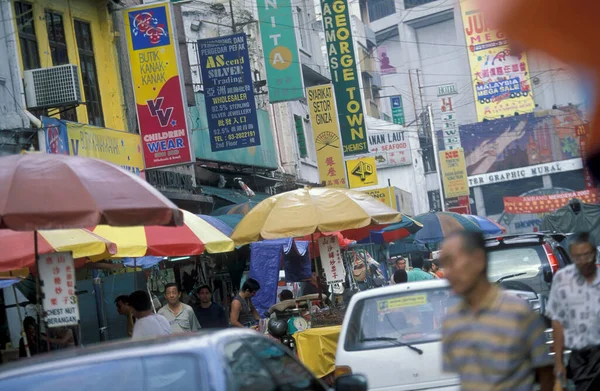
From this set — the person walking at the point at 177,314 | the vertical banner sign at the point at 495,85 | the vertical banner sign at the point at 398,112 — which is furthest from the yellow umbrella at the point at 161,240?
the vertical banner sign at the point at 495,85

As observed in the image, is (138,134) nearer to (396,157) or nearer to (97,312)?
(97,312)

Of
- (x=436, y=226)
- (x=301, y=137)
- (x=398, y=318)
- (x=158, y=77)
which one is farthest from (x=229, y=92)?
(x=301, y=137)

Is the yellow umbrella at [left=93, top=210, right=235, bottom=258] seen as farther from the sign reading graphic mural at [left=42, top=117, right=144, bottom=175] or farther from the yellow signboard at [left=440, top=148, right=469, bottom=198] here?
the yellow signboard at [left=440, top=148, right=469, bottom=198]

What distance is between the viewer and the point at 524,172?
73.5m

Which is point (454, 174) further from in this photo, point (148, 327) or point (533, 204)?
point (148, 327)

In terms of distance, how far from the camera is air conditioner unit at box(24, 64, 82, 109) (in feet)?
50.8

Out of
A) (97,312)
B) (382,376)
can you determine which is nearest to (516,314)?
(382,376)

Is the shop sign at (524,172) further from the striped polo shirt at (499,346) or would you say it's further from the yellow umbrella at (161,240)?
the striped polo shirt at (499,346)

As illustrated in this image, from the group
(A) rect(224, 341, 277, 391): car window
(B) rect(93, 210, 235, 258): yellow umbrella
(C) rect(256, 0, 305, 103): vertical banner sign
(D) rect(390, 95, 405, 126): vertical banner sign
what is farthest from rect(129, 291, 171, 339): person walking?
(D) rect(390, 95, 405, 126): vertical banner sign

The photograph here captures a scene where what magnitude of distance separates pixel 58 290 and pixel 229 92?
1314 cm

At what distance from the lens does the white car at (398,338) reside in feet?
26.5

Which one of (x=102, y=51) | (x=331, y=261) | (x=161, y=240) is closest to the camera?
(x=161, y=240)

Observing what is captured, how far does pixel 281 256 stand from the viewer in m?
18.1

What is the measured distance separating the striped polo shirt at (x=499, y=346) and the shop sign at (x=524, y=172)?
225 ft
